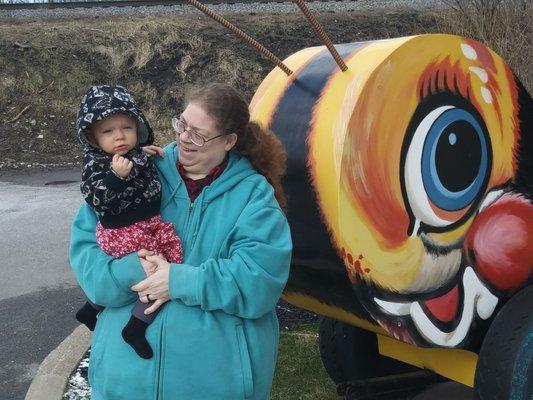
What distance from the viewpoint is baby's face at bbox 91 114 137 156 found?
1955 millimetres

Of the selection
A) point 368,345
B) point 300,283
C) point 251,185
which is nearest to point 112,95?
point 251,185

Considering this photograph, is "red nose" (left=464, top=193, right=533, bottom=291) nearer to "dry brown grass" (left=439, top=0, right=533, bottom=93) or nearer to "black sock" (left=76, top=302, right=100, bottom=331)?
"black sock" (left=76, top=302, right=100, bottom=331)

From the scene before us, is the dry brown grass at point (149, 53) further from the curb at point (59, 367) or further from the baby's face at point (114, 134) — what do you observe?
the baby's face at point (114, 134)

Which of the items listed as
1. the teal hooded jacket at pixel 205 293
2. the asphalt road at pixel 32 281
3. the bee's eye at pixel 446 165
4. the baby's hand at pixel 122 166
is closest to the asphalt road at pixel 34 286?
the asphalt road at pixel 32 281

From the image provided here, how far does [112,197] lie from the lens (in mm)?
1900

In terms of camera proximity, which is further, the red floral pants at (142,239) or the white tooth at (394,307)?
the white tooth at (394,307)

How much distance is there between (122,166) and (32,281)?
160 inches

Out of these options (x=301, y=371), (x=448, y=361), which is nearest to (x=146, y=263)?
(x=448, y=361)

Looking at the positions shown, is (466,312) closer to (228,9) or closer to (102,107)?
(102,107)

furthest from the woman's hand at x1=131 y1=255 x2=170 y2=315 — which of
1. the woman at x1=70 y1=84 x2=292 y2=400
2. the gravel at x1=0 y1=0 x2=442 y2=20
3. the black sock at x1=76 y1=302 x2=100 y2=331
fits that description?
the gravel at x1=0 y1=0 x2=442 y2=20

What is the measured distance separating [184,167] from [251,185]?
0.21 meters

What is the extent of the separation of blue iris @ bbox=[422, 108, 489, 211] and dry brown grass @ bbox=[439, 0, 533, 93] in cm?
374

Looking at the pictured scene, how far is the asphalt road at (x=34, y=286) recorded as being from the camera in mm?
3906

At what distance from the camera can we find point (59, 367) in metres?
3.78
